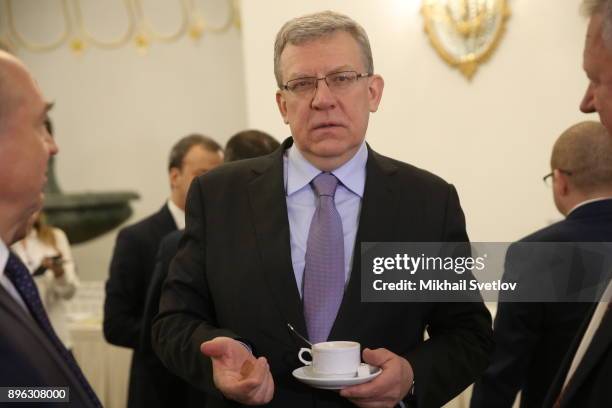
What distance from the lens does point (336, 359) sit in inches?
63.6

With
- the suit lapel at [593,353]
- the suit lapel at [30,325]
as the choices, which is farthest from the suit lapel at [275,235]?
the suit lapel at [30,325]

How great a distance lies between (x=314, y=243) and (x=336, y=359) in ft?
1.07

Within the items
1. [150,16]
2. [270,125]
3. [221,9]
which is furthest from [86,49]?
[270,125]

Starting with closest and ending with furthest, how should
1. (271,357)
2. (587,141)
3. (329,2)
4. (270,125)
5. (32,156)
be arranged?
(32,156) < (271,357) < (587,141) < (329,2) < (270,125)

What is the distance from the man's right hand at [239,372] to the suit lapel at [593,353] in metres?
0.58

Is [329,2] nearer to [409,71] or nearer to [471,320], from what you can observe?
[409,71]

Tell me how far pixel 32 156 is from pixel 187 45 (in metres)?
5.01

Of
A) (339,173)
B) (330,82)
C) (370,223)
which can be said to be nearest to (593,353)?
(370,223)

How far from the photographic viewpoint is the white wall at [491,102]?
322 cm

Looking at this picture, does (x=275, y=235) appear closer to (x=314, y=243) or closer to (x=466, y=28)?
(x=314, y=243)

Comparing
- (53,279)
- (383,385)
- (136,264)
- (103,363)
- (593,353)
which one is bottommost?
(103,363)

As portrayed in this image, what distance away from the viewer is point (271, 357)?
1814 mm

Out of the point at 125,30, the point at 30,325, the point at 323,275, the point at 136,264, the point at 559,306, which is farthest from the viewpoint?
the point at 125,30

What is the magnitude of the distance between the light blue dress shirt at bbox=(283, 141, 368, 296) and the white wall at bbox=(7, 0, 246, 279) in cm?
414
